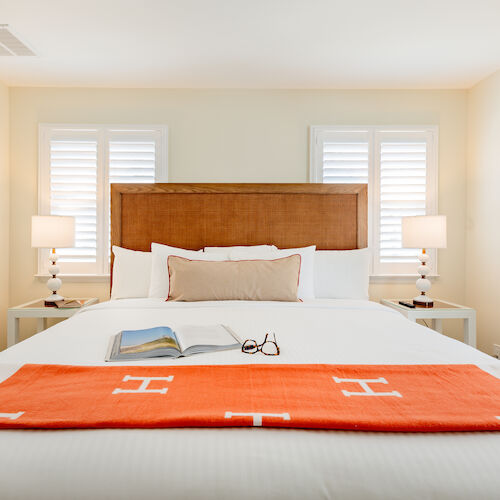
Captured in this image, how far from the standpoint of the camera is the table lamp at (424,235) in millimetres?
3117

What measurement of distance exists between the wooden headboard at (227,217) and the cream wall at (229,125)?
224 millimetres

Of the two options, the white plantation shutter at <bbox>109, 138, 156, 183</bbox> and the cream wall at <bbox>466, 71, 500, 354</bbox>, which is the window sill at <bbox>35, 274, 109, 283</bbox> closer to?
the white plantation shutter at <bbox>109, 138, 156, 183</bbox>

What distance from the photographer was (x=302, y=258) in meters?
3.04

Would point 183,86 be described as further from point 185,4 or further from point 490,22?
point 490,22

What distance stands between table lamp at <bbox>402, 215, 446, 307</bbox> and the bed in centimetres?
81

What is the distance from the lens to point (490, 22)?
255 centimetres

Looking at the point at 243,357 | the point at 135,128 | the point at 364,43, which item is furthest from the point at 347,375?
the point at 135,128

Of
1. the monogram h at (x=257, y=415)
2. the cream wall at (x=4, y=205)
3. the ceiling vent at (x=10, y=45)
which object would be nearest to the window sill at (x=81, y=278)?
the cream wall at (x=4, y=205)

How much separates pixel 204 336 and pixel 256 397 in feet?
2.10

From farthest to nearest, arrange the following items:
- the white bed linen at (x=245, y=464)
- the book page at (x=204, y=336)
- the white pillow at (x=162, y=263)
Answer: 1. the white pillow at (x=162, y=263)
2. the book page at (x=204, y=336)
3. the white bed linen at (x=245, y=464)

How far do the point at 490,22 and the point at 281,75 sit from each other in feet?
4.70

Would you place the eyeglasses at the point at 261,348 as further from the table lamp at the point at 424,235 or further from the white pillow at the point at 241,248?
the table lamp at the point at 424,235

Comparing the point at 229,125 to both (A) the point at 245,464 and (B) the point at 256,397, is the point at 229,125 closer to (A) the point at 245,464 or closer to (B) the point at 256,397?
(B) the point at 256,397

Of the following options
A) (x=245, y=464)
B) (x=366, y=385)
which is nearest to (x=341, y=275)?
(x=366, y=385)
